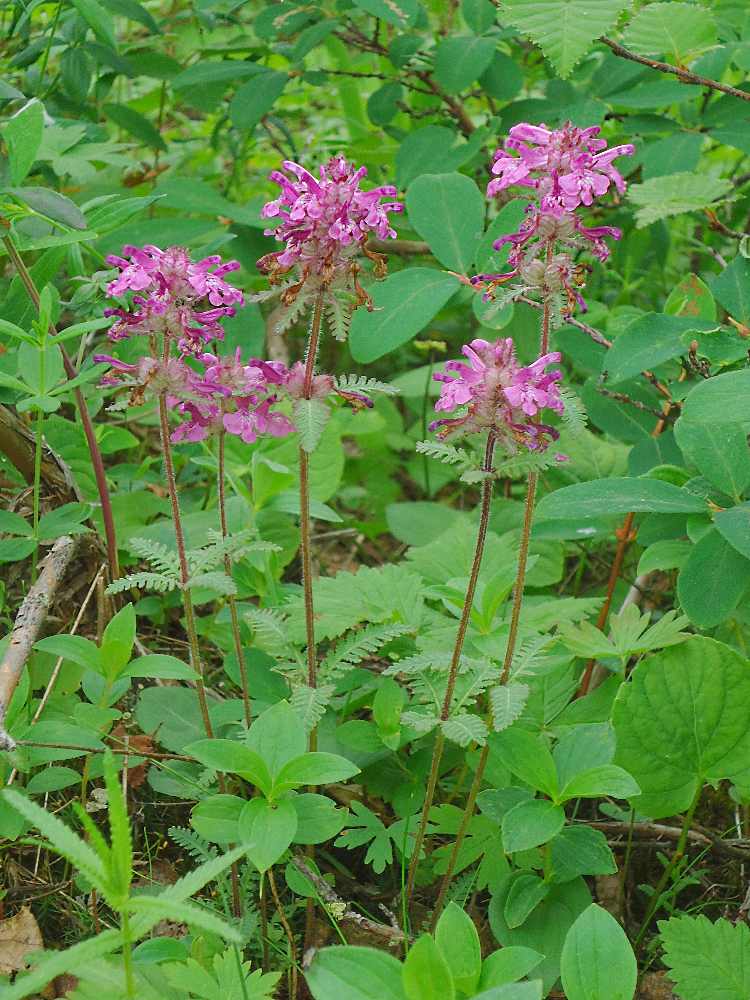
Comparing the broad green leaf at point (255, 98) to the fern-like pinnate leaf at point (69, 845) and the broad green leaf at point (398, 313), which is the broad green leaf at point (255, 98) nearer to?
the broad green leaf at point (398, 313)

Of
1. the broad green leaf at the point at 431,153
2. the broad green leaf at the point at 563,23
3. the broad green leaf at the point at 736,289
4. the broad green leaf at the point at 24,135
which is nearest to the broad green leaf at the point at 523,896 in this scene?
the broad green leaf at the point at 736,289

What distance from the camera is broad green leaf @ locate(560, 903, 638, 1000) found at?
1.55 m

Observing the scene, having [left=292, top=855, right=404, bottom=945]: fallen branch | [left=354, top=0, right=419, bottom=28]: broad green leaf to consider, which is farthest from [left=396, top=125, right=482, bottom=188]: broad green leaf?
[left=292, top=855, right=404, bottom=945]: fallen branch

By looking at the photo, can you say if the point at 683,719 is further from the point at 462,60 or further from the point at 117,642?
the point at 462,60

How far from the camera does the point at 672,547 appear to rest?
219 centimetres

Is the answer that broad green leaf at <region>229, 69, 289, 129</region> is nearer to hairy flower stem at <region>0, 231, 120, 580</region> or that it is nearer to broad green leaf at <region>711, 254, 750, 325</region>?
hairy flower stem at <region>0, 231, 120, 580</region>

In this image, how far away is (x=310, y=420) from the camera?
1739mm

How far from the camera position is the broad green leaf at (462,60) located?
2.95 meters

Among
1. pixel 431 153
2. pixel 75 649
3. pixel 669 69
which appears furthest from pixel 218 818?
pixel 431 153

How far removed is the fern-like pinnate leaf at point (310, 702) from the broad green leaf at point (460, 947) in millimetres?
418

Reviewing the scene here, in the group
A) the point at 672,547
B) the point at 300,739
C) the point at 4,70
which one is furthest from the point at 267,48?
the point at 300,739

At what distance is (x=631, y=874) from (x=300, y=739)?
3.28 feet

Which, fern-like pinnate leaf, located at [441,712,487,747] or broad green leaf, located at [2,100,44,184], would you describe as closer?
fern-like pinnate leaf, located at [441,712,487,747]

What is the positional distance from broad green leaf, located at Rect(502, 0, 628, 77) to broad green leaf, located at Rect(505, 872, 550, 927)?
1.68 metres
